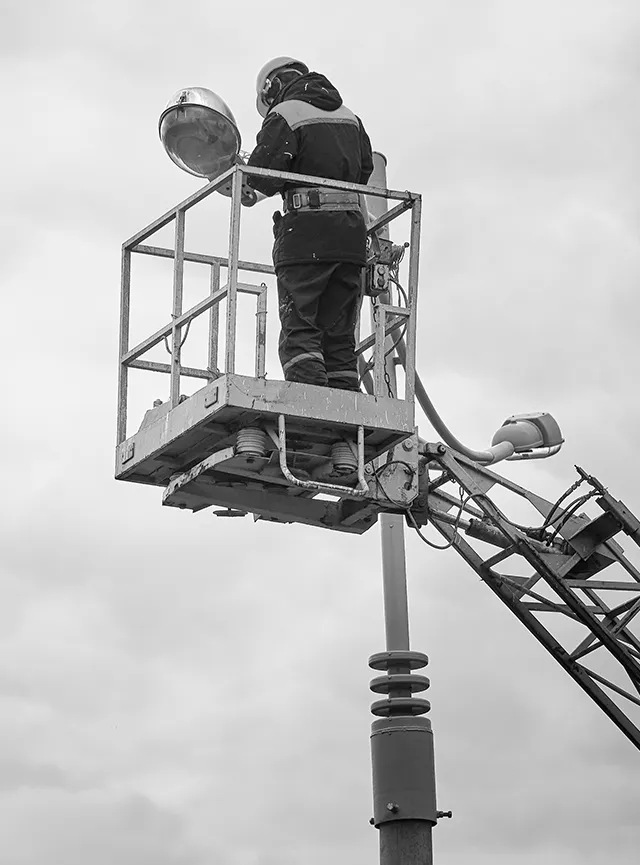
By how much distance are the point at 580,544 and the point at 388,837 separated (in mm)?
2953

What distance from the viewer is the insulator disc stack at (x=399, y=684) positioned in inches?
531

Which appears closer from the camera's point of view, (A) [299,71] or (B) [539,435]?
(A) [299,71]

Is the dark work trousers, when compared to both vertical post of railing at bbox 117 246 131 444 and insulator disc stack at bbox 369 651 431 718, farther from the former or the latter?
insulator disc stack at bbox 369 651 431 718

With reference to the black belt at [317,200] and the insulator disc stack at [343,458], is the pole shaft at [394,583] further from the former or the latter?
the black belt at [317,200]

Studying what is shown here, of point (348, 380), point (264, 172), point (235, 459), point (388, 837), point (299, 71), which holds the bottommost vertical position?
point (388, 837)

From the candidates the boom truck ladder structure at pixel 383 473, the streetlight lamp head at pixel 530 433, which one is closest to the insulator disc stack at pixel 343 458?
the boom truck ladder structure at pixel 383 473

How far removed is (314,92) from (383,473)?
281 cm

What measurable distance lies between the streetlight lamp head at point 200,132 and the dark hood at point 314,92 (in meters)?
0.45

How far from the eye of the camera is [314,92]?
11.7 meters

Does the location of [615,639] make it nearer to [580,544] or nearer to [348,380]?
[580,544]

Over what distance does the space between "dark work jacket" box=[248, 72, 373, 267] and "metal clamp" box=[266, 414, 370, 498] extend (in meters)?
1.32

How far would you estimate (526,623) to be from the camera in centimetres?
1399

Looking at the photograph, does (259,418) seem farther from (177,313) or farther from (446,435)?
(446,435)

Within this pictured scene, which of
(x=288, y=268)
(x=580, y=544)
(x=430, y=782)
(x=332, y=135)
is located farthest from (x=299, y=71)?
(x=430, y=782)
